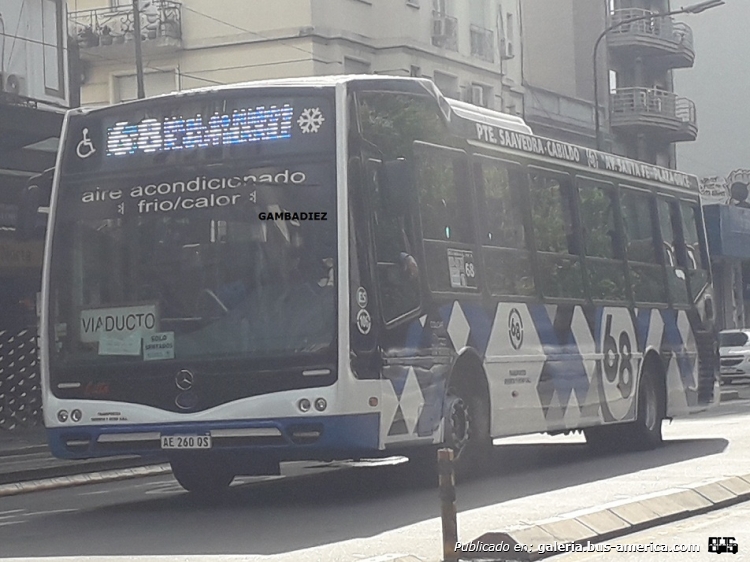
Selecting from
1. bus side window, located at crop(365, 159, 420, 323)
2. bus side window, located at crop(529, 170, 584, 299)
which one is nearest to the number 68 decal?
bus side window, located at crop(529, 170, 584, 299)

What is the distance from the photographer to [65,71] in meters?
27.3

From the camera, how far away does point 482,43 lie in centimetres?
4247

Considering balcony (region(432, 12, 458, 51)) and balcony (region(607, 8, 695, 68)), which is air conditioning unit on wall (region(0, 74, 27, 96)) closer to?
balcony (region(432, 12, 458, 51))

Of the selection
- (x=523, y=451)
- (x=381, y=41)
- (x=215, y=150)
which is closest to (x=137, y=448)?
(x=215, y=150)

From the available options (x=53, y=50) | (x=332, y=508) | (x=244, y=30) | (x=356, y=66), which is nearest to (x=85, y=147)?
(x=332, y=508)

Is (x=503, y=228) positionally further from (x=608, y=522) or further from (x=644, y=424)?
(x=608, y=522)

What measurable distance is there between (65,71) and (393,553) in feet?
63.9

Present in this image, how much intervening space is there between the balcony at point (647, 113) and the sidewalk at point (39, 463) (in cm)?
2986

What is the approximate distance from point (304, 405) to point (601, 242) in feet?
19.5

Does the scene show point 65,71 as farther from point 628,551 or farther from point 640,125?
point 640,125

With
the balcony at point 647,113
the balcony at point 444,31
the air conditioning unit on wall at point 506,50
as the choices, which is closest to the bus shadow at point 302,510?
the balcony at point 444,31

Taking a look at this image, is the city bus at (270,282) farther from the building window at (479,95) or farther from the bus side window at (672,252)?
the building window at (479,95)

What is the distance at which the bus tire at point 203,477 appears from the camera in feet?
45.0

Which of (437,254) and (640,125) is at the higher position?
(640,125)
